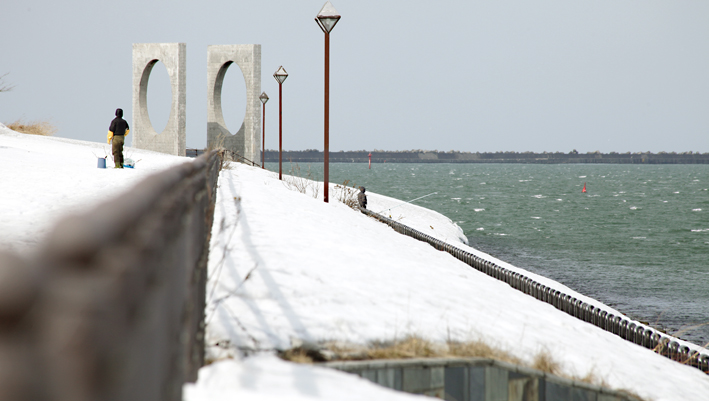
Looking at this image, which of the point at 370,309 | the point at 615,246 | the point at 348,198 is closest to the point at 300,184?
the point at 348,198

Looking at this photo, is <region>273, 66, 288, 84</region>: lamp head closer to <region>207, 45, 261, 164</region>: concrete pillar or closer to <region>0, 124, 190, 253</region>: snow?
<region>0, 124, 190, 253</region>: snow

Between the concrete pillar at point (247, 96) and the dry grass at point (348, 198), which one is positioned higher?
the concrete pillar at point (247, 96)

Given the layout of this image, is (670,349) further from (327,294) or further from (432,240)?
(432,240)

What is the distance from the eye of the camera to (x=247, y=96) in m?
38.7

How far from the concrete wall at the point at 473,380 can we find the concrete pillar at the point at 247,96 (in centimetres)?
3424

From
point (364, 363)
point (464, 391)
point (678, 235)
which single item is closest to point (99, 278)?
point (364, 363)

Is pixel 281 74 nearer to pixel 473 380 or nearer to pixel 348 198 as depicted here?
pixel 348 198

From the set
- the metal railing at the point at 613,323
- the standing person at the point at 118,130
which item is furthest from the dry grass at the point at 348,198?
the metal railing at the point at 613,323

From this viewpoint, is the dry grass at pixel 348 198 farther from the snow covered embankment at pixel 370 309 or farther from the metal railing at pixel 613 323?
the snow covered embankment at pixel 370 309

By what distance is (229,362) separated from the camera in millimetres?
3539

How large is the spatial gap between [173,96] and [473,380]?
3694 cm

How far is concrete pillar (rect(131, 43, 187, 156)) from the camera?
37594mm

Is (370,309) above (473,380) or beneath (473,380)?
above

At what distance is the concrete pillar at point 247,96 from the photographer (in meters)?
38.2
